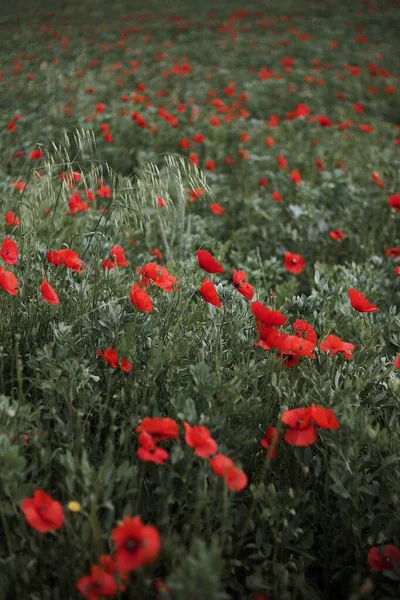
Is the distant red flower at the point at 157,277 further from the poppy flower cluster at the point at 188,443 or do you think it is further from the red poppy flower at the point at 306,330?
the poppy flower cluster at the point at 188,443

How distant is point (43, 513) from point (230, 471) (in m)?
0.46

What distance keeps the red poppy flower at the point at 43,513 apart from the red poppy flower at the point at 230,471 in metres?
0.37

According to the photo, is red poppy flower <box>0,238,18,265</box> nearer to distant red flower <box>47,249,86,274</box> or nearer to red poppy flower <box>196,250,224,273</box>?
distant red flower <box>47,249,86,274</box>

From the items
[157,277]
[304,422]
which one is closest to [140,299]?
[157,277]

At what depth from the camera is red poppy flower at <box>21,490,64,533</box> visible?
3.92 ft

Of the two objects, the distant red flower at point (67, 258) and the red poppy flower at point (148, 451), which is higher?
the distant red flower at point (67, 258)

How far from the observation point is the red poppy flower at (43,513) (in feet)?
3.92

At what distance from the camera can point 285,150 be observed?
559 centimetres

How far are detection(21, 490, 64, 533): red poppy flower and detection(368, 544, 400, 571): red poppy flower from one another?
824 mm

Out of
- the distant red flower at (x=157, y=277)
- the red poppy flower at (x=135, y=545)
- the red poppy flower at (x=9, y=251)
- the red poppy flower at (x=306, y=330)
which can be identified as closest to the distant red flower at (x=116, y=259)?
the distant red flower at (x=157, y=277)

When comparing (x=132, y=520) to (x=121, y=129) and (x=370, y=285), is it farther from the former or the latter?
(x=121, y=129)

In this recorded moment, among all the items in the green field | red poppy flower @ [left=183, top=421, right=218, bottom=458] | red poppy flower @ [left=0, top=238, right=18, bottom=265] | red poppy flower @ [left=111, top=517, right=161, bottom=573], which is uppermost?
red poppy flower @ [left=0, top=238, right=18, bottom=265]

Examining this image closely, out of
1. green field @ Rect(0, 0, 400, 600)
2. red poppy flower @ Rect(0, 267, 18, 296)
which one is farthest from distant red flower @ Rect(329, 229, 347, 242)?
red poppy flower @ Rect(0, 267, 18, 296)

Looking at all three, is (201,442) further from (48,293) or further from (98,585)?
(48,293)
